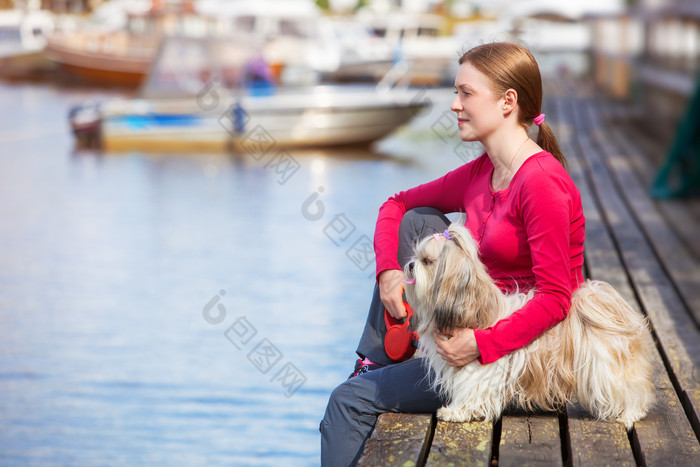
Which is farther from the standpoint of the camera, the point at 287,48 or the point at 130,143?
the point at 287,48

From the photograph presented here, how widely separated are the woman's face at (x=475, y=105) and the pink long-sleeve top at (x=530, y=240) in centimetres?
17

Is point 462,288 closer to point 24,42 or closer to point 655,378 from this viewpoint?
point 655,378

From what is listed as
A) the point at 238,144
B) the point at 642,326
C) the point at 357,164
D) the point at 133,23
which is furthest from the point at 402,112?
the point at 133,23

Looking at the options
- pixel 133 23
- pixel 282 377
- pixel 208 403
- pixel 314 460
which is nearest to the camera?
pixel 314 460

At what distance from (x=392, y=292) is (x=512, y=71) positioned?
2.58ft

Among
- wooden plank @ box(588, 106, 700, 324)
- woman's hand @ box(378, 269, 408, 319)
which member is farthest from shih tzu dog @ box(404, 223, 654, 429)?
wooden plank @ box(588, 106, 700, 324)

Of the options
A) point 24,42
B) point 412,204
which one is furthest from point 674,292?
point 24,42

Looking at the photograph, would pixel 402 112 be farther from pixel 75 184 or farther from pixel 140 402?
pixel 140 402

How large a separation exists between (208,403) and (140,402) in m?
0.41

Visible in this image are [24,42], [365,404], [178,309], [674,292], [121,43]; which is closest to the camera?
[365,404]

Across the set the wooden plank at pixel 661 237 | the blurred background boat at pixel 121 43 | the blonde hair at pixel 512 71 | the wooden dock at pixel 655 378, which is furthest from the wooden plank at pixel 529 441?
the blurred background boat at pixel 121 43

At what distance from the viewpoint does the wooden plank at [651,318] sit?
2.66 meters

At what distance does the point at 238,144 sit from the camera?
17484mm

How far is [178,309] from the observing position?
737cm
